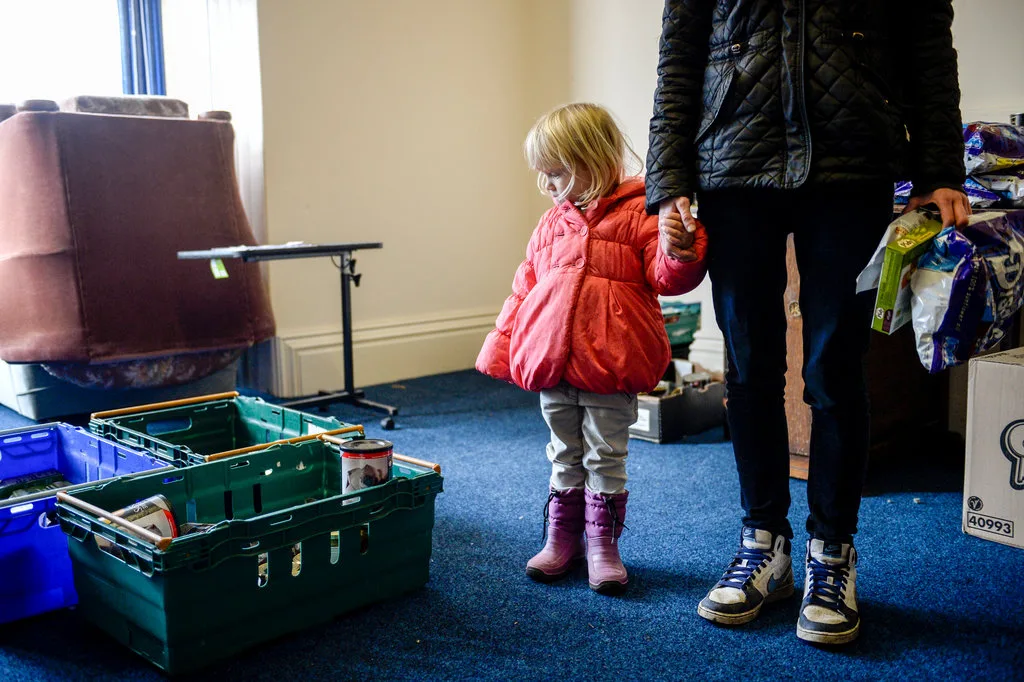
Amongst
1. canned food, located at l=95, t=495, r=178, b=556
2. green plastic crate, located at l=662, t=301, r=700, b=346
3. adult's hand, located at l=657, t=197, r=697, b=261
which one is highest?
adult's hand, located at l=657, t=197, r=697, b=261

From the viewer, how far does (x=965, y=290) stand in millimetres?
1121

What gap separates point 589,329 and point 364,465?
424 mm

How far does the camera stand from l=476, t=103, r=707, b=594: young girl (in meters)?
1.48

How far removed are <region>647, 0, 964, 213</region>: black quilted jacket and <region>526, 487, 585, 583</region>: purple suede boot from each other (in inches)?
22.6

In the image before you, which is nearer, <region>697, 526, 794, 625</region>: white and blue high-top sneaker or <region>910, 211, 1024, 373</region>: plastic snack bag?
<region>910, 211, 1024, 373</region>: plastic snack bag

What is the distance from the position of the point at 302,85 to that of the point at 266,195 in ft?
1.31

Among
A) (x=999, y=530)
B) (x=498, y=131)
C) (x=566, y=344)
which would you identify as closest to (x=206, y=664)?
(x=566, y=344)

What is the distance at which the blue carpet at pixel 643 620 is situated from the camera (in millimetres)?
1243

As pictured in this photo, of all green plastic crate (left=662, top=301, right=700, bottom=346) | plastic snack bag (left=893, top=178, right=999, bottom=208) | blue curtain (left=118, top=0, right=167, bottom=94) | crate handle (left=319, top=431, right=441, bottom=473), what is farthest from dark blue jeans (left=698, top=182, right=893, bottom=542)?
blue curtain (left=118, top=0, right=167, bottom=94)

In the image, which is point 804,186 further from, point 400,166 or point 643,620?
point 400,166

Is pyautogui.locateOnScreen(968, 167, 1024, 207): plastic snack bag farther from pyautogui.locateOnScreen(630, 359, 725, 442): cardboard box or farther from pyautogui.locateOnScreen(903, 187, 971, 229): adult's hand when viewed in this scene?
pyautogui.locateOnScreen(630, 359, 725, 442): cardboard box

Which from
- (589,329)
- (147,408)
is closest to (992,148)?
(589,329)

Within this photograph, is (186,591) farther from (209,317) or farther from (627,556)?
(209,317)

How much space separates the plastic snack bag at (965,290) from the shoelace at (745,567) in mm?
409
